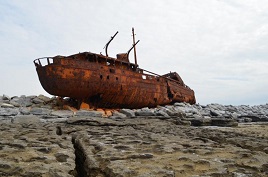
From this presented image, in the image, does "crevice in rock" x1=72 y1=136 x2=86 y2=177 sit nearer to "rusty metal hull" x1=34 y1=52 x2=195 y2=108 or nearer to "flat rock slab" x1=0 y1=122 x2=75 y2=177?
"flat rock slab" x1=0 y1=122 x2=75 y2=177

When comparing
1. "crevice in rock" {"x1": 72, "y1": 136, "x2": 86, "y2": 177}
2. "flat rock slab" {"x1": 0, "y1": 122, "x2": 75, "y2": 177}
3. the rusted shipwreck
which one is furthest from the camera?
the rusted shipwreck

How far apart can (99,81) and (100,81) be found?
0.05 metres

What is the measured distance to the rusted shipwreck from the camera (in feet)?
31.4

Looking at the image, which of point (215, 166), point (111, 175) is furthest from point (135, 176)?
point (215, 166)

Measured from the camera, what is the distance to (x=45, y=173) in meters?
1.54

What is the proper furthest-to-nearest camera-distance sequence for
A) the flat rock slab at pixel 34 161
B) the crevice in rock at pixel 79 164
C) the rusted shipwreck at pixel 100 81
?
the rusted shipwreck at pixel 100 81
the crevice in rock at pixel 79 164
the flat rock slab at pixel 34 161

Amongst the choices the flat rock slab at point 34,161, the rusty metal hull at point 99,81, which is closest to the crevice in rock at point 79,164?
the flat rock slab at point 34,161

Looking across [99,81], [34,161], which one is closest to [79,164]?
[34,161]

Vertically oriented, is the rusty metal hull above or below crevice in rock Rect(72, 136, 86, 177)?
above

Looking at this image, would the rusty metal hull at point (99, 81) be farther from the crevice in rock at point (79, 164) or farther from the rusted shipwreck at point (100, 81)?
the crevice in rock at point (79, 164)

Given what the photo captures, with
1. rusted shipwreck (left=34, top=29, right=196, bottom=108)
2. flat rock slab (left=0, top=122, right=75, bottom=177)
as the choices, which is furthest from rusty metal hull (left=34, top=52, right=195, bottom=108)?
flat rock slab (left=0, top=122, right=75, bottom=177)

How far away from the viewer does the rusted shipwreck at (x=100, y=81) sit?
31.4 feet

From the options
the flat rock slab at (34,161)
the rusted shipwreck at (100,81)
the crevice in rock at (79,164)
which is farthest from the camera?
the rusted shipwreck at (100,81)

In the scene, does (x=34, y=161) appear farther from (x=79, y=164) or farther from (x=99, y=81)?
(x=99, y=81)
